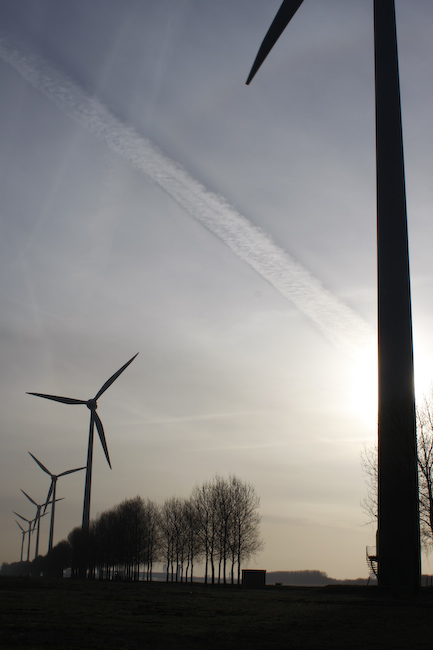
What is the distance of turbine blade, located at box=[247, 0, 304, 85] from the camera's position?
52938mm

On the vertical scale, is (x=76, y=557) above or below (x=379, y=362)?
below

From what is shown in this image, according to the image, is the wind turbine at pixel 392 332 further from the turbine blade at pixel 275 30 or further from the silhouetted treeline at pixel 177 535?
the silhouetted treeline at pixel 177 535

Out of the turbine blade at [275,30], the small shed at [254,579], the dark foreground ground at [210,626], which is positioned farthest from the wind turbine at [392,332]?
the small shed at [254,579]

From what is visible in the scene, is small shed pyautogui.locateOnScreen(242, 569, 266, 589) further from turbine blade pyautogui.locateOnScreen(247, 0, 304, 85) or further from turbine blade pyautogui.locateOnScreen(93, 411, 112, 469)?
turbine blade pyautogui.locateOnScreen(247, 0, 304, 85)

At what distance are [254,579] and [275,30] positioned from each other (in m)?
56.0

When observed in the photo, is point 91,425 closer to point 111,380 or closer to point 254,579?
point 111,380

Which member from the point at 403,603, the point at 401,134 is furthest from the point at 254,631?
the point at 401,134

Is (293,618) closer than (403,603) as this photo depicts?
Yes

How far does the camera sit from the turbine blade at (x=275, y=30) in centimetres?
5294

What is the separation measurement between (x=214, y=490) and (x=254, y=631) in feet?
280

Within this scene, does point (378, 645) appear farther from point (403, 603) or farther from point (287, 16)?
point (287, 16)

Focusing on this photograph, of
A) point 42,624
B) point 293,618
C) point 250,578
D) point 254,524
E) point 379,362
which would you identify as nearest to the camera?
point 42,624

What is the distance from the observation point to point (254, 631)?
2062 centimetres

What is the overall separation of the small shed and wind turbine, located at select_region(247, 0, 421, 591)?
26.9 metres
